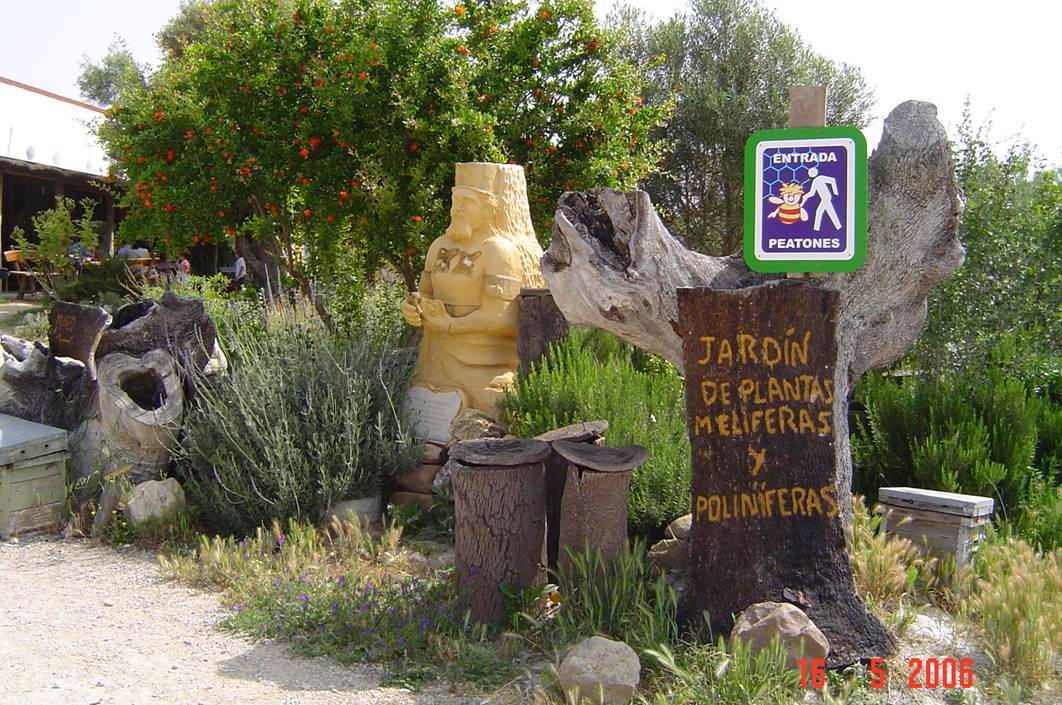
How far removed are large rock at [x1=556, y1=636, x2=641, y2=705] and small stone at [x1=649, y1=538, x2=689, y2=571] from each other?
3.67ft

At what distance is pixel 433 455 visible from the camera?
20.2ft

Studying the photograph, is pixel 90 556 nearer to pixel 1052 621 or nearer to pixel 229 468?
pixel 229 468

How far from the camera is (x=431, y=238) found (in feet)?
28.0

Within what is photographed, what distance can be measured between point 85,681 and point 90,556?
182cm

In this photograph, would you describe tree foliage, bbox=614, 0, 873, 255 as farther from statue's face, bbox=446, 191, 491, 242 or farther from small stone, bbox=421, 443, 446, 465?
small stone, bbox=421, 443, 446, 465

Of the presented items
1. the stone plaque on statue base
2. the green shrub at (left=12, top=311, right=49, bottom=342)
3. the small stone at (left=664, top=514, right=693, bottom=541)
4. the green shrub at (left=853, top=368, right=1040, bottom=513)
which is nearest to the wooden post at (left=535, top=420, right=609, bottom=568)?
the small stone at (left=664, top=514, right=693, bottom=541)

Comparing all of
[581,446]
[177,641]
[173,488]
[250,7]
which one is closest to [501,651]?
[581,446]

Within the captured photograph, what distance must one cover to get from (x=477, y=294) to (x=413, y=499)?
1427mm

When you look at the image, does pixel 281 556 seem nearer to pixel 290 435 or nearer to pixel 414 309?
pixel 290 435

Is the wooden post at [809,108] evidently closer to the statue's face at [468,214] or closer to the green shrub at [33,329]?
the statue's face at [468,214]

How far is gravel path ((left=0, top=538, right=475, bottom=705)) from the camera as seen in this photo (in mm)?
3658

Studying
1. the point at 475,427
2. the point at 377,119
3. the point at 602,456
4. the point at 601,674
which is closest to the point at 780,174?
the point at 602,456

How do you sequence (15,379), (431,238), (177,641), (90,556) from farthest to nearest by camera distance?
(431,238), (15,379), (90,556), (177,641)

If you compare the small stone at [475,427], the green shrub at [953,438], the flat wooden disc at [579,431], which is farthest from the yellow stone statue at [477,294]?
the green shrub at [953,438]
